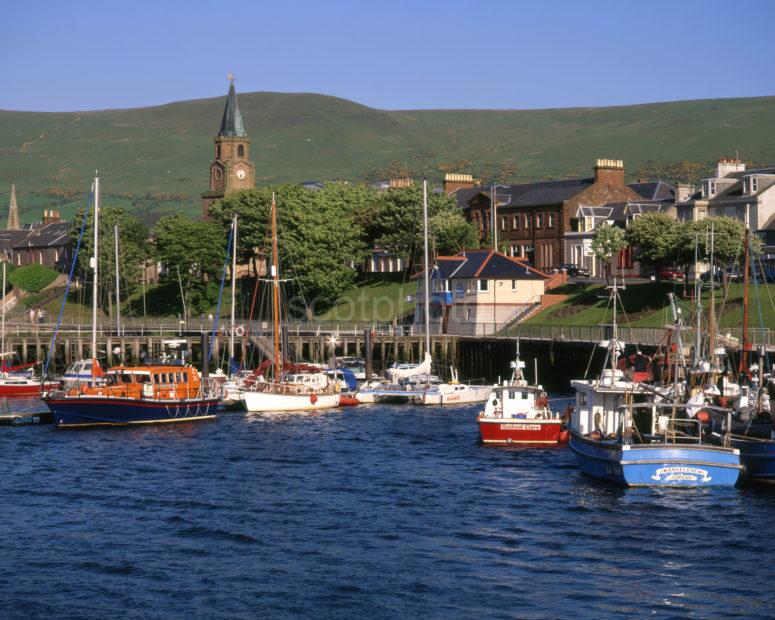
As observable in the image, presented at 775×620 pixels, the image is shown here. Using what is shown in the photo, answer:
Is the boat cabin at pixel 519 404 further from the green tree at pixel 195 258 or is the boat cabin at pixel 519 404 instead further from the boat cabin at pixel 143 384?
the green tree at pixel 195 258

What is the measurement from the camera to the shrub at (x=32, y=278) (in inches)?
7589

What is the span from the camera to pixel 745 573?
42.2 metres

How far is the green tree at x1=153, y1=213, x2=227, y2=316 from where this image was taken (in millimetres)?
157125

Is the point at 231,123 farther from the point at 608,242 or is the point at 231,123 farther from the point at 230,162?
the point at 608,242

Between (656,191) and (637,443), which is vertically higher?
(656,191)

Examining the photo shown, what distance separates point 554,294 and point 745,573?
297 feet

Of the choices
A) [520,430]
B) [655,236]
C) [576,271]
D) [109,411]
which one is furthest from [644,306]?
[109,411]

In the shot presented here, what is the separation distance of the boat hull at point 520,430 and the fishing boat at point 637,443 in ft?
19.6

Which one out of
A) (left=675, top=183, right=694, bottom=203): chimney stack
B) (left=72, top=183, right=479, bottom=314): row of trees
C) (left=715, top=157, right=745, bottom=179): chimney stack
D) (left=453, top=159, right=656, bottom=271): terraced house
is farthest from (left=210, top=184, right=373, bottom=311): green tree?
(left=715, top=157, right=745, bottom=179): chimney stack

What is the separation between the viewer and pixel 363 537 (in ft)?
157

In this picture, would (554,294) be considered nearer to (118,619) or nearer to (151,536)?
(151,536)

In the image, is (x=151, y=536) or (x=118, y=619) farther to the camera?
(x=151, y=536)

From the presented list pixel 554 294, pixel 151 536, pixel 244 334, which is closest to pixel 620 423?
pixel 151 536

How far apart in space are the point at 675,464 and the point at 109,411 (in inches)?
1460
